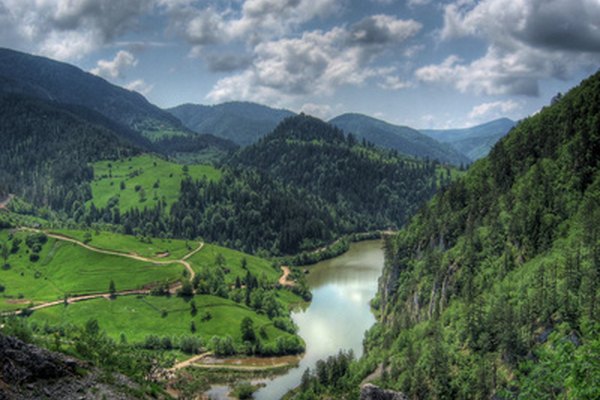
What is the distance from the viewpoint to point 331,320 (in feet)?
479

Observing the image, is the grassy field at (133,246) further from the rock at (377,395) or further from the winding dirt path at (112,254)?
the rock at (377,395)

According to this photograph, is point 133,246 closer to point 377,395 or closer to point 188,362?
point 188,362

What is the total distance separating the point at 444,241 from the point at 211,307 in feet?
232

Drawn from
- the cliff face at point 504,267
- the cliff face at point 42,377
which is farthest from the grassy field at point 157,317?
the cliff face at point 42,377

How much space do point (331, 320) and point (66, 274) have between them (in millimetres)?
95071

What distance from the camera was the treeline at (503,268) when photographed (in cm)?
6097

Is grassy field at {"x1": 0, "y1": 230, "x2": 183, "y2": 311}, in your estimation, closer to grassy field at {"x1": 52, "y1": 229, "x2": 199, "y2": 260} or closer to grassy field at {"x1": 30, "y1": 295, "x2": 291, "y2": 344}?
grassy field at {"x1": 52, "y1": 229, "x2": 199, "y2": 260}

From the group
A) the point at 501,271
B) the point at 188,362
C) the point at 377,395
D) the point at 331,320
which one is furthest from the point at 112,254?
the point at 377,395

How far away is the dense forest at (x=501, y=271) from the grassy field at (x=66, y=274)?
85272 mm

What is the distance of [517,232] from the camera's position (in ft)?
280

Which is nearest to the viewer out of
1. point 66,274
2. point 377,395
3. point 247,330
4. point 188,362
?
point 377,395

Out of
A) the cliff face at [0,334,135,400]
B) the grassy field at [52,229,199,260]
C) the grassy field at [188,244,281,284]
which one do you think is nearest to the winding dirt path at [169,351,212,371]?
the grassy field at [188,244,281,284]

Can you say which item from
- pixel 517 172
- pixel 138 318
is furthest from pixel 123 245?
pixel 517 172

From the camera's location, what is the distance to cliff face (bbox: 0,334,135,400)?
37.1 metres
